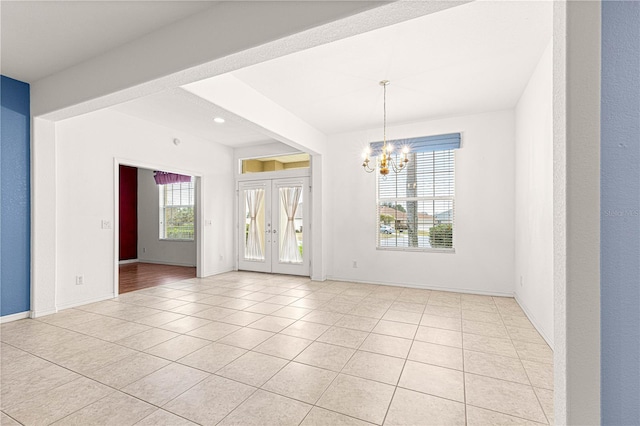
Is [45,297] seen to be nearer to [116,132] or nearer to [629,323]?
[116,132]

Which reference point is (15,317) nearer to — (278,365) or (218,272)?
(218,272)

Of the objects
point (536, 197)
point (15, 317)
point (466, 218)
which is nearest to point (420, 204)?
point (466, 218)

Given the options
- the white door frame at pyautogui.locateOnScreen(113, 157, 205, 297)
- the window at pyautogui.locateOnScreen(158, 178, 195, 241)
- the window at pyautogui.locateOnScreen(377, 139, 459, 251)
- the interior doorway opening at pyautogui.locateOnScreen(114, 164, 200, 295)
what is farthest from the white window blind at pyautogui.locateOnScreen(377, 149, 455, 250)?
the window at pyautogui.locateOnScreen(158, 178, 195, 241)

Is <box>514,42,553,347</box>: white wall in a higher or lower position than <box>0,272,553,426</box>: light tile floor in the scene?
higher

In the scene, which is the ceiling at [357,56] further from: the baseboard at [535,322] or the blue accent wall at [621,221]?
the baseboard at [535,322]

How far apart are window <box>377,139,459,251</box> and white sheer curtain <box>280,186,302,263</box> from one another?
181 centimetres

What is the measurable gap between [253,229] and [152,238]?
3.66m

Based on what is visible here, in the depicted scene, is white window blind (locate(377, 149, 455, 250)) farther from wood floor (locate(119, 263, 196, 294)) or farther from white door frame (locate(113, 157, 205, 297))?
wood floor (locate(119, 263, 196, 294))

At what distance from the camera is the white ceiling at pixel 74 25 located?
2201 millimetres

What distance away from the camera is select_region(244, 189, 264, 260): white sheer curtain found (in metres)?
6.55

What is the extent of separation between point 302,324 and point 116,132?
13.6ft

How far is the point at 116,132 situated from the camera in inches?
178

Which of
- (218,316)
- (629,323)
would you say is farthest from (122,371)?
(629,323)

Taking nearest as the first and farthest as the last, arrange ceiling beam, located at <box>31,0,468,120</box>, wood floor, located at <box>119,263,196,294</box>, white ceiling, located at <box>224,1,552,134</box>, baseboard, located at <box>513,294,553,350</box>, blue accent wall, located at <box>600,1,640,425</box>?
blue accent wall, located at <box>600,1,640,425</box>
ceiling beam, located at <box>31,0,468,120</box>
white ceiling, located at <box>224,1,552,134</box>
baseboard, located at <box>513,294,553,350</box>
wood floor, located at <box>119,263,196,294</box>
